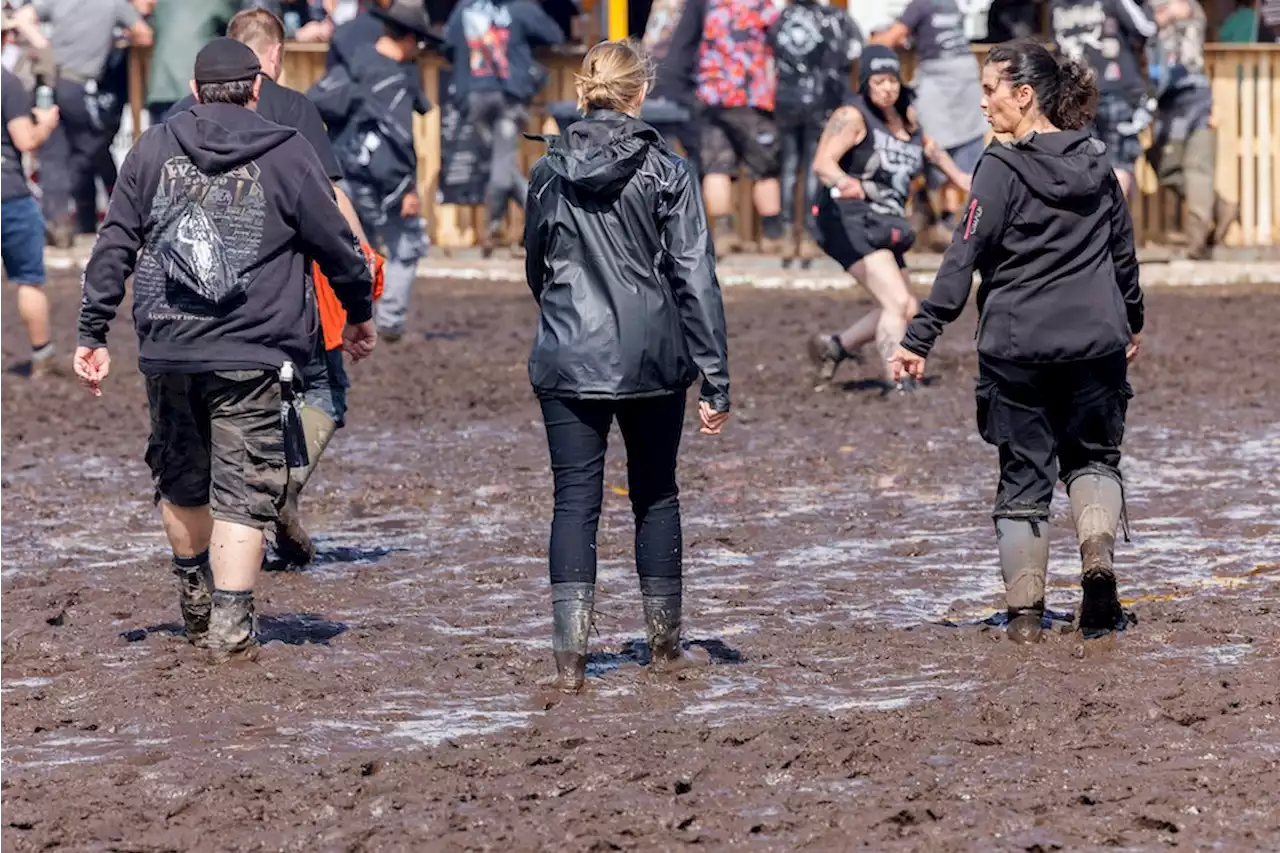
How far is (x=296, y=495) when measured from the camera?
9.13 metres

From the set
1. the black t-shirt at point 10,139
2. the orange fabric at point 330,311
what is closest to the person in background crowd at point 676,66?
the black t-shirt at point 10,139

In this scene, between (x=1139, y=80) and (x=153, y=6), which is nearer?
(x=1139, y=80)

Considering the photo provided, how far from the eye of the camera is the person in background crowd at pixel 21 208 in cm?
1335

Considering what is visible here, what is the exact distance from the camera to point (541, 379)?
7027 millimetres

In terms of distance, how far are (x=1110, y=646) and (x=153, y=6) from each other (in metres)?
13.9

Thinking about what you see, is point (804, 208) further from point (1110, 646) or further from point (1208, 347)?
point (1110, 646)

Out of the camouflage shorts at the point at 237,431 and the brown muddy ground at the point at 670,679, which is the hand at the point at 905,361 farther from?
the camouflage shorts at the point at 237,431

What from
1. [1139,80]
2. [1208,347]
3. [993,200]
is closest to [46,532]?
[993,200]

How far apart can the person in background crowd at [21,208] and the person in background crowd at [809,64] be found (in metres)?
5.75

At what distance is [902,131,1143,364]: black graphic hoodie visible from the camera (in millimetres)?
7434

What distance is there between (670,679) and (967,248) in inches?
58.3

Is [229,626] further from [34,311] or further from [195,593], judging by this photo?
[34,311]

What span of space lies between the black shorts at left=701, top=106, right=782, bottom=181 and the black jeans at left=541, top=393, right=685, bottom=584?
36.8 feet

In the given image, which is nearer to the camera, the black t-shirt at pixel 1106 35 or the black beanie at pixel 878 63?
the black beanie at pixel 878 63
